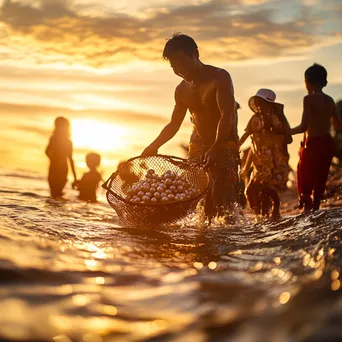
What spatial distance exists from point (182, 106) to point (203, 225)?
1.45m

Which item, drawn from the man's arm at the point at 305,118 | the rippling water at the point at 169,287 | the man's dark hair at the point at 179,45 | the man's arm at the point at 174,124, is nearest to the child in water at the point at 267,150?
the man's arm at the point at 305,118

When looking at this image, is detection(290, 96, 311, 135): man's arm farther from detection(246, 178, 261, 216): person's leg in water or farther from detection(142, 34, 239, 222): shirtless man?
detection(142, 34, 239, 222): shirtless man

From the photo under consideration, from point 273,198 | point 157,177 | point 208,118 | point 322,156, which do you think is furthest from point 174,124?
point 273,198

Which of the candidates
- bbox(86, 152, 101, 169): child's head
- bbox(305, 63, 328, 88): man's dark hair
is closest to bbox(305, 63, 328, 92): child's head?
bbox(305, 63, 328, 88): man's dark hair

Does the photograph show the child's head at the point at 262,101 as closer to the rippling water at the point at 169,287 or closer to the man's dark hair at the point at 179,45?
the man's dark hair at the point at 179,45

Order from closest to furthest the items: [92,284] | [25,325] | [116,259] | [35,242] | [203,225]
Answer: [25,325] < [92,284] < [116,259] < [35,242] < [203,225]

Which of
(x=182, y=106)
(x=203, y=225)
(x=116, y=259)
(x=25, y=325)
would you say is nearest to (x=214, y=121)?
(x=182, y=106)

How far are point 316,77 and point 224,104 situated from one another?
2.20m

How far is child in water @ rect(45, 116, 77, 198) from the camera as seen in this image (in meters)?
11.3

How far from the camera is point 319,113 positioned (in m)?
7.25

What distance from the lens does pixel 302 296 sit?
2447 mm

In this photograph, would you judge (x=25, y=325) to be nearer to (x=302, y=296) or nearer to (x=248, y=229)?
(x=302, y=296)

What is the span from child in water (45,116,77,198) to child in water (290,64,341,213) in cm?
555

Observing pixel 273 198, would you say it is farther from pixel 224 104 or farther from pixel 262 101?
pixel 224 104
